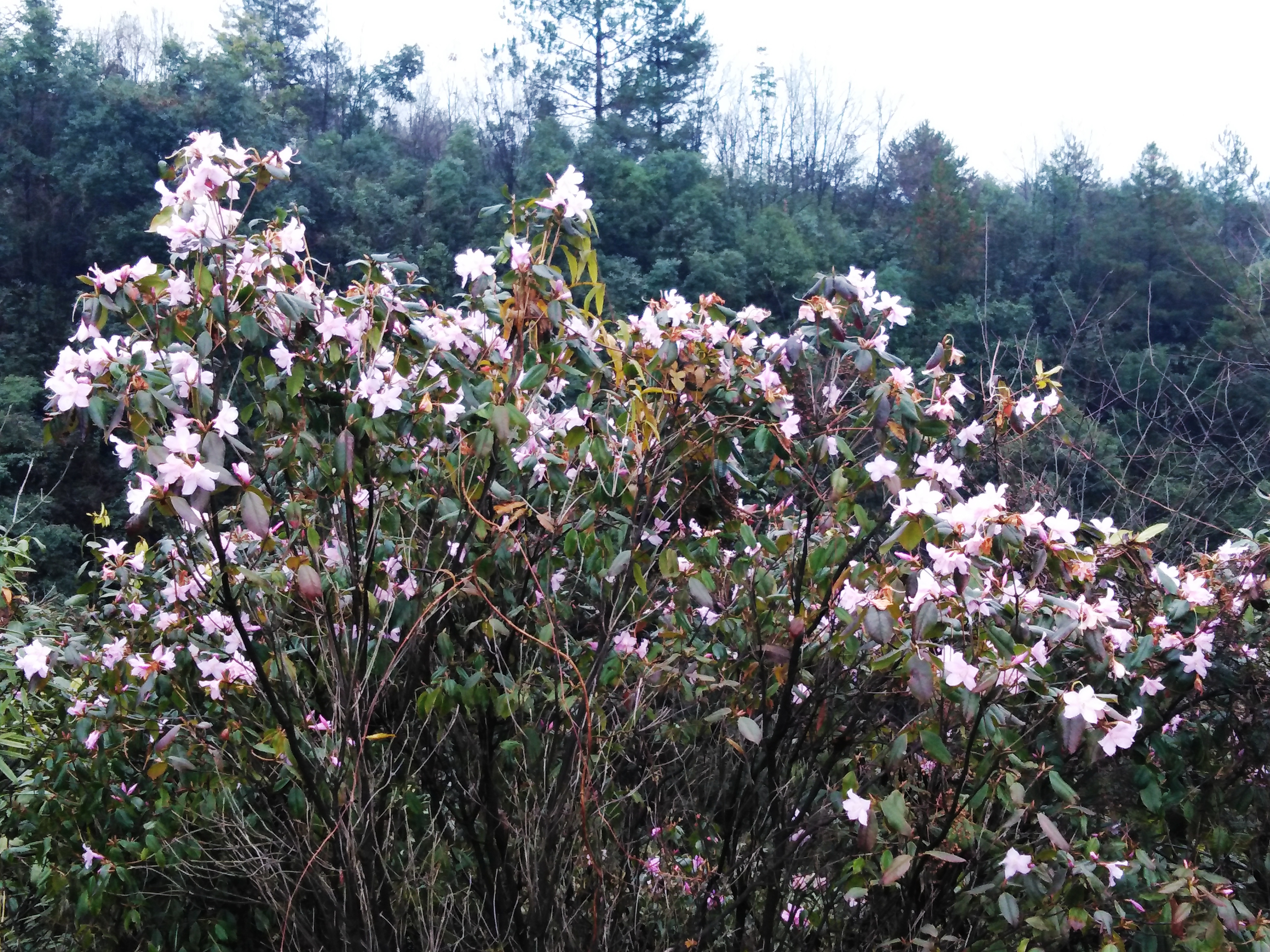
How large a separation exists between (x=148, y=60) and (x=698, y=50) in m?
12.3

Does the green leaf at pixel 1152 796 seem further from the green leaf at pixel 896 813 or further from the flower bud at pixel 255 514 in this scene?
the flower bud at pixel 255 514

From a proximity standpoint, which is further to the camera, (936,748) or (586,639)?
(586,639)

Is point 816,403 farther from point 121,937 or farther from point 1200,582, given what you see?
point 121,937

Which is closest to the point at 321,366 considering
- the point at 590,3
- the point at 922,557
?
the point at 922,557

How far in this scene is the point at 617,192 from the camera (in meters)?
20.3

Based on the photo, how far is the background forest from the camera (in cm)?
1504

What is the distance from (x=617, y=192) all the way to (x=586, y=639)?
19.2 m

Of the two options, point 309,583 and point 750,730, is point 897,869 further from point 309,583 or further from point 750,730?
point 309,583

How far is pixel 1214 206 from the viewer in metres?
20.6

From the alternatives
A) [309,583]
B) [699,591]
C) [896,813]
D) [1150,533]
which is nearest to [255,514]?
[309,583]

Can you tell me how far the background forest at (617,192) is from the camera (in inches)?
592

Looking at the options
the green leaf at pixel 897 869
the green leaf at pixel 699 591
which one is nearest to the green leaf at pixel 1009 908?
the green leaf at pixel 897 869

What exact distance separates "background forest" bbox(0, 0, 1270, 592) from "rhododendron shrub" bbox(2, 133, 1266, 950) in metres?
8.02

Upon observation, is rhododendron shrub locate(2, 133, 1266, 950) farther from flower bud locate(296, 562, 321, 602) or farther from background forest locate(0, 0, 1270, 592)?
background forest locate(0, 0, 1270, 592)
